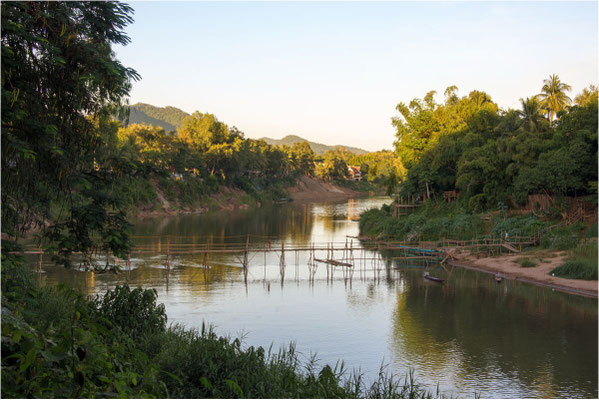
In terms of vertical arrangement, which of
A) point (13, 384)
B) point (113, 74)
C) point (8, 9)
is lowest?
point (13, 384)

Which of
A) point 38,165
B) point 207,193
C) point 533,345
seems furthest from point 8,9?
point 207,193

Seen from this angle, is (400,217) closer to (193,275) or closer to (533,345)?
(193,275)

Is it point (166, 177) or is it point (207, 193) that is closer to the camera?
point (166, 177)

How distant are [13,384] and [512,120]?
154ft

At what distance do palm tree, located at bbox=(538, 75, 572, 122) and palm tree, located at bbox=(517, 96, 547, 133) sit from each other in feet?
40.5

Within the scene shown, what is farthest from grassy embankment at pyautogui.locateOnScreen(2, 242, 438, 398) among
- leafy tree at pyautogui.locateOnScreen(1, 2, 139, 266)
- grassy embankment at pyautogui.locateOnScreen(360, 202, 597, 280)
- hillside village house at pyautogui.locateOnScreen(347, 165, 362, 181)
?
hillside village house at pyautogui.locateOnScreen(347, 165, 362, 181)

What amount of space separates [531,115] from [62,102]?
42.7m

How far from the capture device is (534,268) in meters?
33.2

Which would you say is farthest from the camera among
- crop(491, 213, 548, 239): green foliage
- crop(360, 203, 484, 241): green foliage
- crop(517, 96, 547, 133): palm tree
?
crop(517, 96, 547, 133): palm tree

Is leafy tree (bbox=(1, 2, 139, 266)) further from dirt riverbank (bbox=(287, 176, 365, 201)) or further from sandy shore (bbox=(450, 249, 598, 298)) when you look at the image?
dirt riverbank (bbox=(287, 176, 365, 201))

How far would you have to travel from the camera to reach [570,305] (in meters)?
26.8

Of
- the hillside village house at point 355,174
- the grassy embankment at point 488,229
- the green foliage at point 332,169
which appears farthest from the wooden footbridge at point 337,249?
the hillside village house at point 355,174

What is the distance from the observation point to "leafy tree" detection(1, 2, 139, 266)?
10.2 m

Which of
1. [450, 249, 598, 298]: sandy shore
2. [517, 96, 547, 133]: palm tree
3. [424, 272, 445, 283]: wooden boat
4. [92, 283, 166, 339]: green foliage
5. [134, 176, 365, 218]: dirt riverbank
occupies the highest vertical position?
[517, 96, 547, 133]: palm tree
